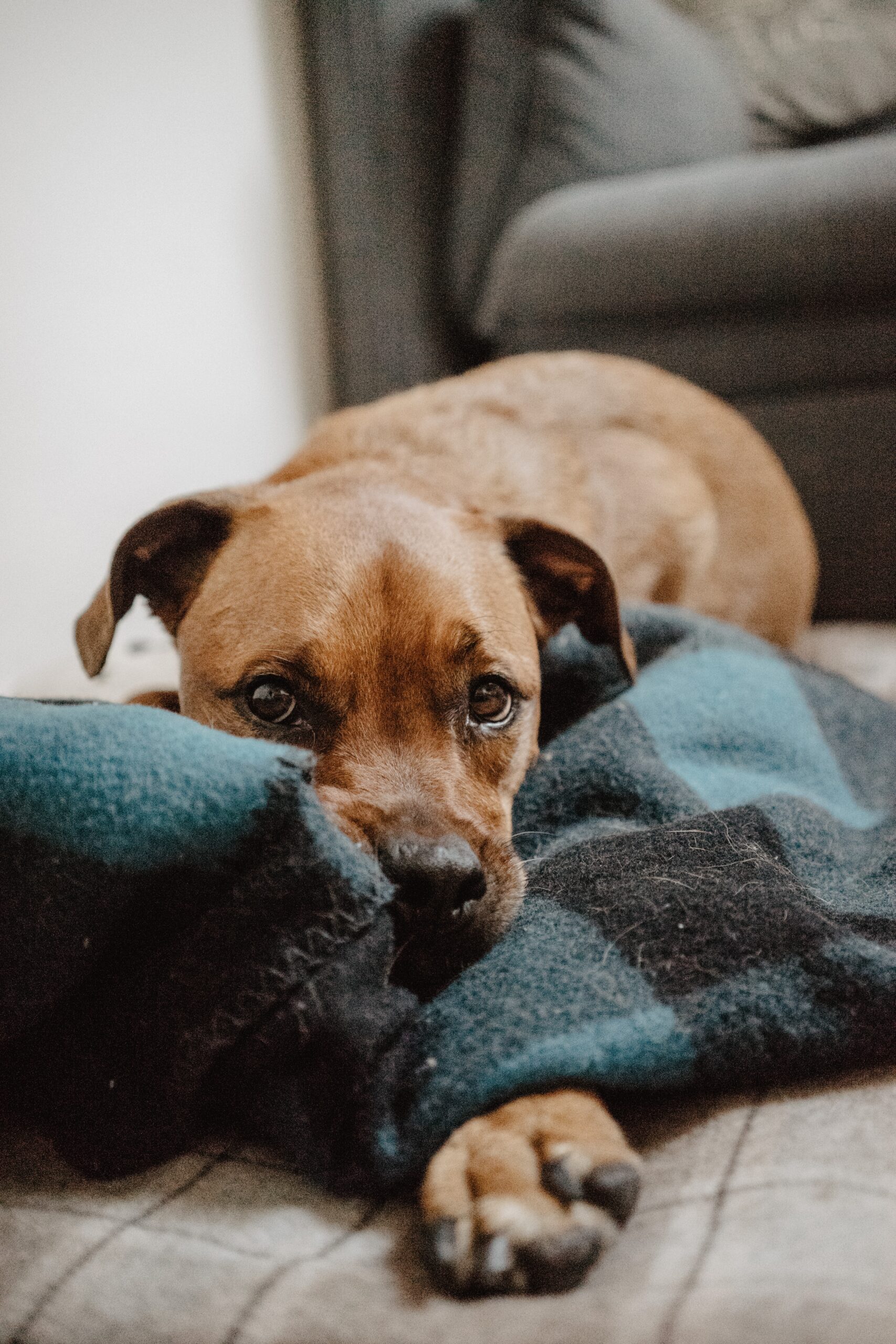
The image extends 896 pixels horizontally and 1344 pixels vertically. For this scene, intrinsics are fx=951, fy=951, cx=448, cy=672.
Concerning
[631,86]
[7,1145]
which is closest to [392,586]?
[7,1145]

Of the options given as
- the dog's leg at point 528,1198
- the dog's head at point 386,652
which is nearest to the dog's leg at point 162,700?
the dog's head at point 386,652

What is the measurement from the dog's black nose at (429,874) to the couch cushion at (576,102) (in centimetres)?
319

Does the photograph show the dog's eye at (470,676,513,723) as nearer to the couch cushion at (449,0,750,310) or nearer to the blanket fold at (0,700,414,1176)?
the blanket fold at (0,700,414,1176)

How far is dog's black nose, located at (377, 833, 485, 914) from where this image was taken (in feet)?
3.61

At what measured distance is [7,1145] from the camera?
3.46ft

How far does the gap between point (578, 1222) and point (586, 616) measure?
1.19 m

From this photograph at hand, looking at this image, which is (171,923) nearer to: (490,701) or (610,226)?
(490,701)

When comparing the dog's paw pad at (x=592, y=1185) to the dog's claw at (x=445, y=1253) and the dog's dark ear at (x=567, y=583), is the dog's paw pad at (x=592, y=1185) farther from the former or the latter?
the dog's dark ear at (x=567, y=583)

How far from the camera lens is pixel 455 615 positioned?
1.47 m

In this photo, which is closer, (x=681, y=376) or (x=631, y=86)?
(x=681, y=376)

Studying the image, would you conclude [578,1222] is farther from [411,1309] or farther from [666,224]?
[666,224]

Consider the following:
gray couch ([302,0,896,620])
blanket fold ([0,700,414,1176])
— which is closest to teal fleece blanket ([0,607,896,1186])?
blanket fold ([0,700,414,1176])

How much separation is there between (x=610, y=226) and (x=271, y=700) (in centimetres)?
235

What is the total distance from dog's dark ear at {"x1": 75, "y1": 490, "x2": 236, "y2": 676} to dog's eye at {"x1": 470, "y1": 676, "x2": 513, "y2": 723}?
1.79 ft
